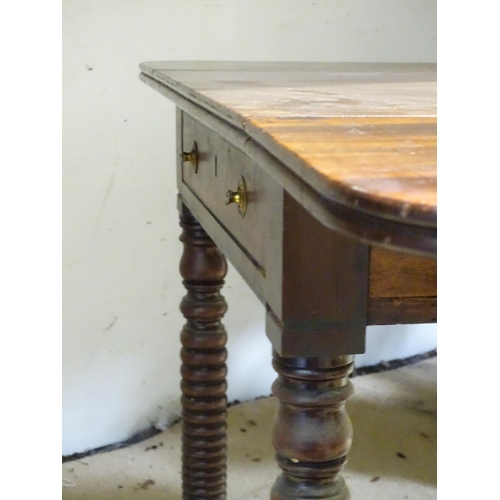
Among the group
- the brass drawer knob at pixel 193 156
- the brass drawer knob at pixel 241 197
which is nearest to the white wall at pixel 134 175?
the brass drawer knob at pixel 193 156

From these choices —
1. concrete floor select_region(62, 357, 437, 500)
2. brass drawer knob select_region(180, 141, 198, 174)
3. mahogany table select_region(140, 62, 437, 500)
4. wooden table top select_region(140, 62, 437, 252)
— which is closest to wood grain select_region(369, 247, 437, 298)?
mahogany table select_region(140, 62, 437, 500)

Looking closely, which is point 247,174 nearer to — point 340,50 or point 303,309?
point 303,309

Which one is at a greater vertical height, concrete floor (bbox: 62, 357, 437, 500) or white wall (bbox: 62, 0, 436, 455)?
white wall (bbox: 62, 0, 436, 455)

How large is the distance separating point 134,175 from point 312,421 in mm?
1027

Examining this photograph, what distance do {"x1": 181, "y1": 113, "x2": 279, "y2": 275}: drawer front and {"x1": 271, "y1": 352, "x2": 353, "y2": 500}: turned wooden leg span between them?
0.10 metres

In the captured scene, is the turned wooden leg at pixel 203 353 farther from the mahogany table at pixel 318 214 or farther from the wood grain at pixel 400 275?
the wood grain at pixel 400 275

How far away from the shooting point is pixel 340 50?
1.79 meters

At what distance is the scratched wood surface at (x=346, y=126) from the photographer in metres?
0.36

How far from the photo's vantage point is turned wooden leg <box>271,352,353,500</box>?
68 cm

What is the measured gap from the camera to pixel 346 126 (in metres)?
0.53

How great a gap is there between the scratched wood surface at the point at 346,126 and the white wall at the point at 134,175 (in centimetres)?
51

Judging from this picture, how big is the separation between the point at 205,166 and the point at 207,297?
1.09 ft

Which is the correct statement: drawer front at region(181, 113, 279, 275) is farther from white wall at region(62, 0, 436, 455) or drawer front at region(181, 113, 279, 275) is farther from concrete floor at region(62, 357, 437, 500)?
concrete floor at region(62, 357, 437, 500)

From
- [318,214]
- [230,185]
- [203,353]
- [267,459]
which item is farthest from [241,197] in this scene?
[267,459]
